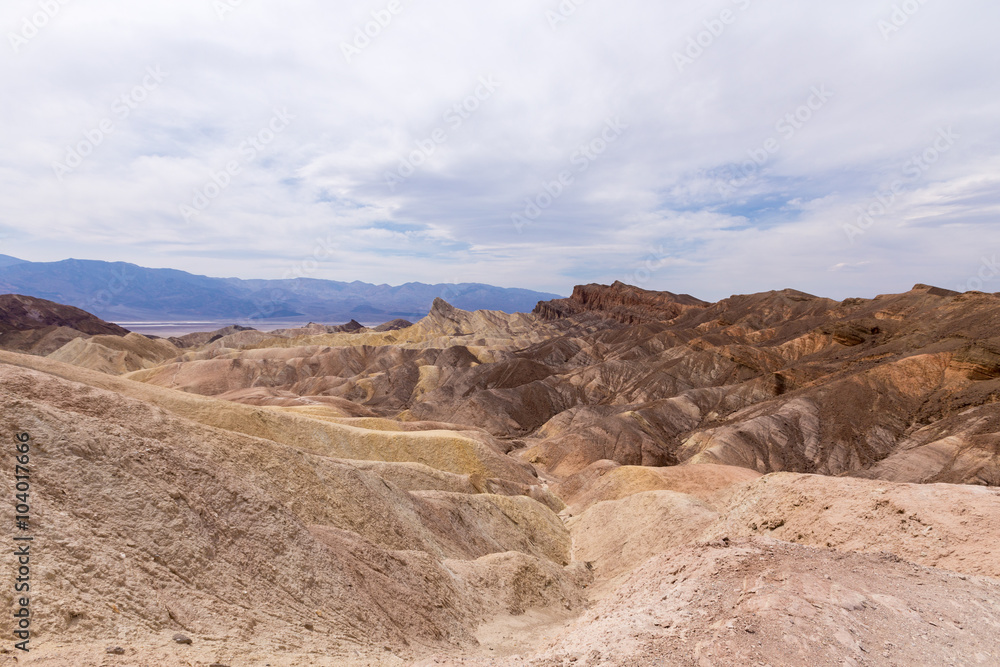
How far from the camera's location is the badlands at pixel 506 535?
25.1 ft

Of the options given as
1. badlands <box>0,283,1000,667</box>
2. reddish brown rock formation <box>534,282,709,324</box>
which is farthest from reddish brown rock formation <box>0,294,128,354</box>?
reddish brown rock formation <box>534,282,709,324</box>

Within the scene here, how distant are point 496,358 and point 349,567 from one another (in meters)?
77.0

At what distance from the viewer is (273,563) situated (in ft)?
35.3

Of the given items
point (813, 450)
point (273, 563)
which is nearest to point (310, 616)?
point (273, 563)

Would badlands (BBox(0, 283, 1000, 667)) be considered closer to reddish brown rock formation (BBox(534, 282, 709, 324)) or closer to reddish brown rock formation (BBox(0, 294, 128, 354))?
reddish brown rock formation (BBox(534, 282, 709, 324))

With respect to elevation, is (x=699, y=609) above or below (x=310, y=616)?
above

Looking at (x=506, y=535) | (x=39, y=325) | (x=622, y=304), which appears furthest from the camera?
(x=622, y=304)

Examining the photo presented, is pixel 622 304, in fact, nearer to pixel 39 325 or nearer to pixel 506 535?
pixel 506 535

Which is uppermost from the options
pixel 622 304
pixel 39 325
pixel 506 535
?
pixel 622 304

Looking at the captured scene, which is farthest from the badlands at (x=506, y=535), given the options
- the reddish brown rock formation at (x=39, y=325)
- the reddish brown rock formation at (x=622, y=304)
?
the reddish brown rock formation at (x=39, y=325)

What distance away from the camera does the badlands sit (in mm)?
7637

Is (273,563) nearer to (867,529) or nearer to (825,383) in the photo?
(867,529)


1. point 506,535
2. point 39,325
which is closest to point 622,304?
point 506,535

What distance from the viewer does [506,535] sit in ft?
72.5
